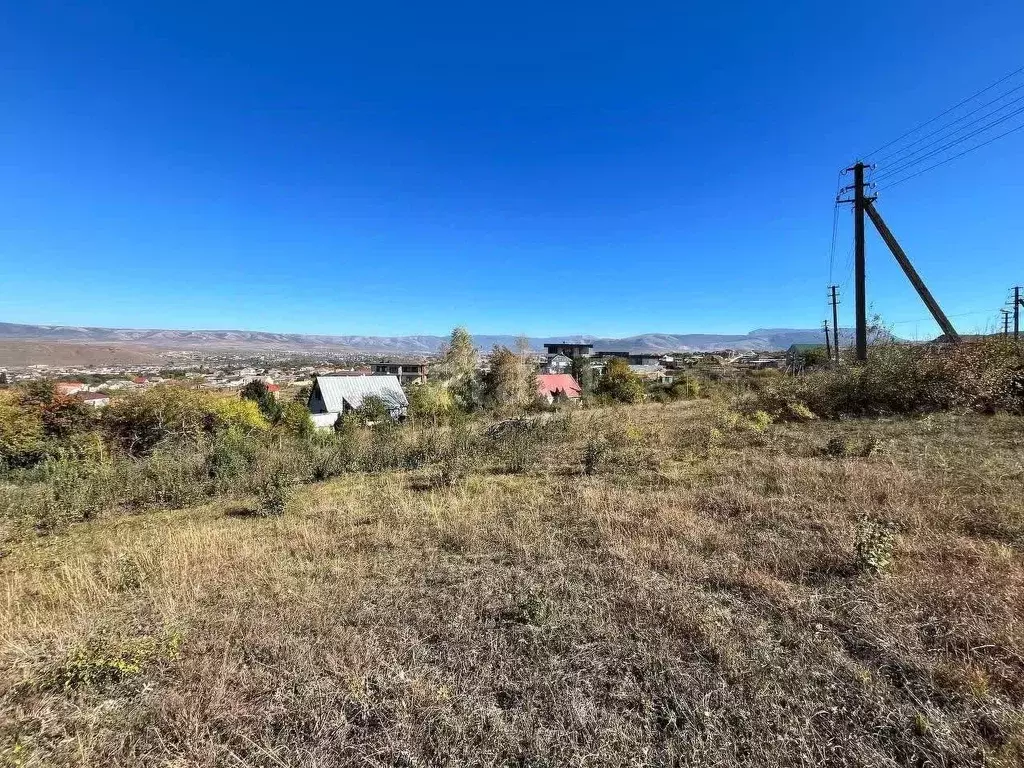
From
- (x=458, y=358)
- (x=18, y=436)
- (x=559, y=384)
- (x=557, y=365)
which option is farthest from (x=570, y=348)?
(x=18, y=436)

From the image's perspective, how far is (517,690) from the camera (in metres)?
2.32

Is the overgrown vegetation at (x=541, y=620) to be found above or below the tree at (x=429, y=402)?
below

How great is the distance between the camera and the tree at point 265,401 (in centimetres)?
1798

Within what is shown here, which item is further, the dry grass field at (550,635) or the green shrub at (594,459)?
the green shrub at (594,459)

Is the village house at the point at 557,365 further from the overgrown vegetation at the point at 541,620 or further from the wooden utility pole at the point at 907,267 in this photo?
the overgrown vegetation at the point at 541,620

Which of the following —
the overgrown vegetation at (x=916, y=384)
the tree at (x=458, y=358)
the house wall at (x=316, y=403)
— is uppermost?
the tree at (x=458, y=358)

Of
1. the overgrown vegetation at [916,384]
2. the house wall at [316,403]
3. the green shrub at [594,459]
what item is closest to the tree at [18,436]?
the green shrub at [594,459]

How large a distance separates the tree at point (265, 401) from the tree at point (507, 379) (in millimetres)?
10122

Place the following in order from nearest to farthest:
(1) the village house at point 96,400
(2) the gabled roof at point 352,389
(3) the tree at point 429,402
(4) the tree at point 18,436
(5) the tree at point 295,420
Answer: (4) the tree at point 18,436, (1) the village house at point 96,400, (5) the tree at point 295,420, (3) the tree at point 429,402, (2) the gabled roof at point 352,389

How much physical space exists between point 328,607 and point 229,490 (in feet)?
19.6

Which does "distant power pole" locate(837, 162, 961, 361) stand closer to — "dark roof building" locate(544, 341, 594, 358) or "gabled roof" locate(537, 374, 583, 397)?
"gabled roof" locate(537, 374, 583, 397)

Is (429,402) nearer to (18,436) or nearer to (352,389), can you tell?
(352,389)

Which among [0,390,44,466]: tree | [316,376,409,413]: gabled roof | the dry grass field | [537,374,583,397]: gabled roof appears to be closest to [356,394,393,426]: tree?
[316,376,409,413]: gabled roof

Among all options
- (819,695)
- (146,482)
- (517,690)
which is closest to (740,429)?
(819,695)
